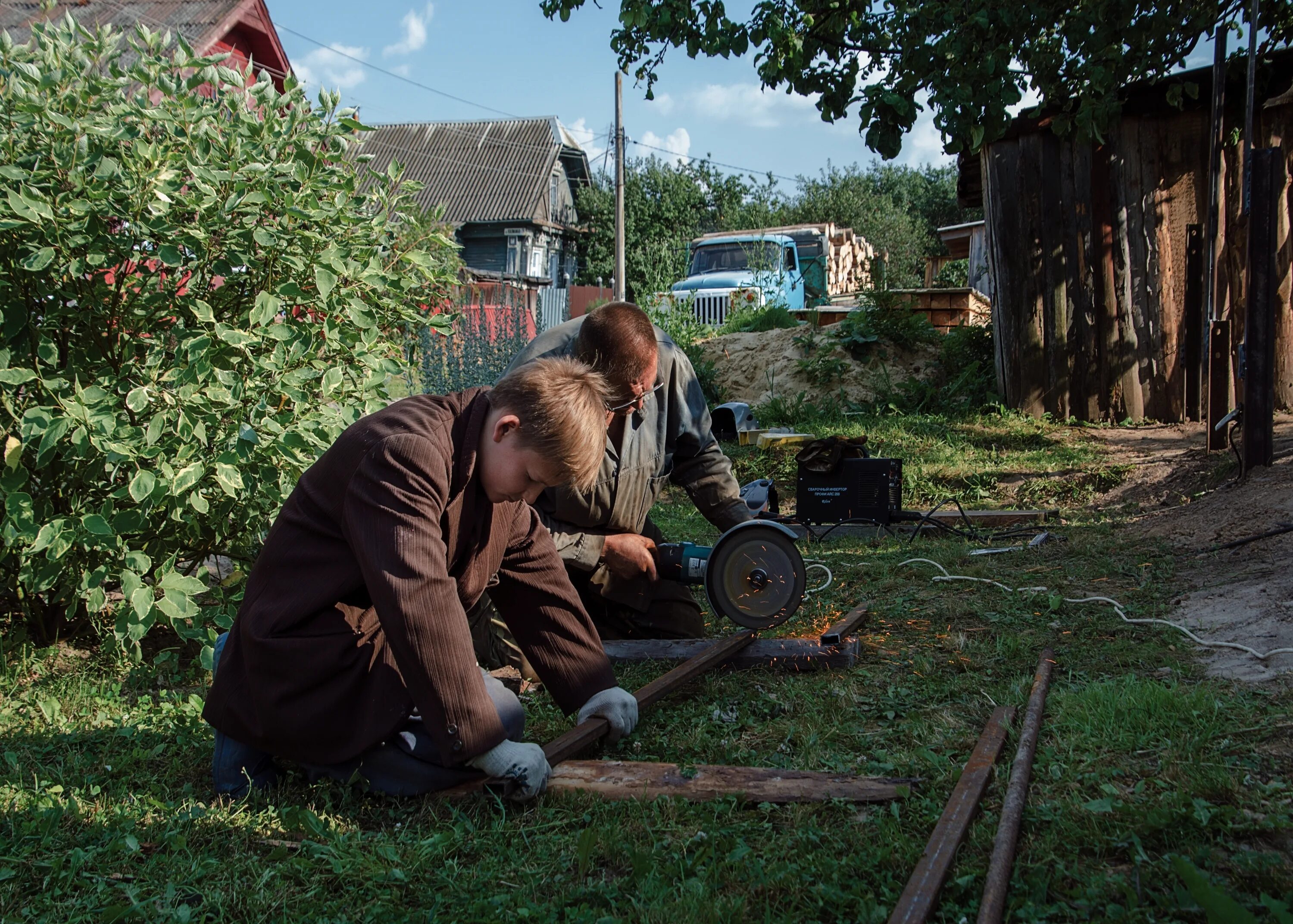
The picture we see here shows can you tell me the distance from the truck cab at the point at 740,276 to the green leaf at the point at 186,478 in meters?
11.7

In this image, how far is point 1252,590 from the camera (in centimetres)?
444

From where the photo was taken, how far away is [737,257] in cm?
1902

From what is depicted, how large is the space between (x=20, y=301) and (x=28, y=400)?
40cm

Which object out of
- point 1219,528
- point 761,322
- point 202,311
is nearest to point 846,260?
point 761,322

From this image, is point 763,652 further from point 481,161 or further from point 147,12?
point 481,161

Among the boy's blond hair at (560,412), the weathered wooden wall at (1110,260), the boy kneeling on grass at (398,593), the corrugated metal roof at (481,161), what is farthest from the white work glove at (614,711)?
the corrugated metal roof at (481,161)

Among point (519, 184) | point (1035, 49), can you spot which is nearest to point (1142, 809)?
point (1035, 49)

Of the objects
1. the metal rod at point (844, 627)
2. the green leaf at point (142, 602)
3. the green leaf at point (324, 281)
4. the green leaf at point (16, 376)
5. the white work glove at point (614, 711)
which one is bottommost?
the white work glove at point (614, 711)

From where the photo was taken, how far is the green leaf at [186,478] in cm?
385

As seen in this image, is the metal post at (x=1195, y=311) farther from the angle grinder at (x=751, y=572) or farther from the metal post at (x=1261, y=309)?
the angle grinder at (x=751, y=572)

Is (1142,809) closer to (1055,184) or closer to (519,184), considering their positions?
(1055,184)

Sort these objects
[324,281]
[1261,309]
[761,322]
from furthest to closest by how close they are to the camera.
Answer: [761,322] < [1261,309] < [324,281]

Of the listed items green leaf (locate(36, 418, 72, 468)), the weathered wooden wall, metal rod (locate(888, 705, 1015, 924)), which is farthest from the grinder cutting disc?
the weathered wooden wall

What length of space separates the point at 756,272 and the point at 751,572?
526 inches
